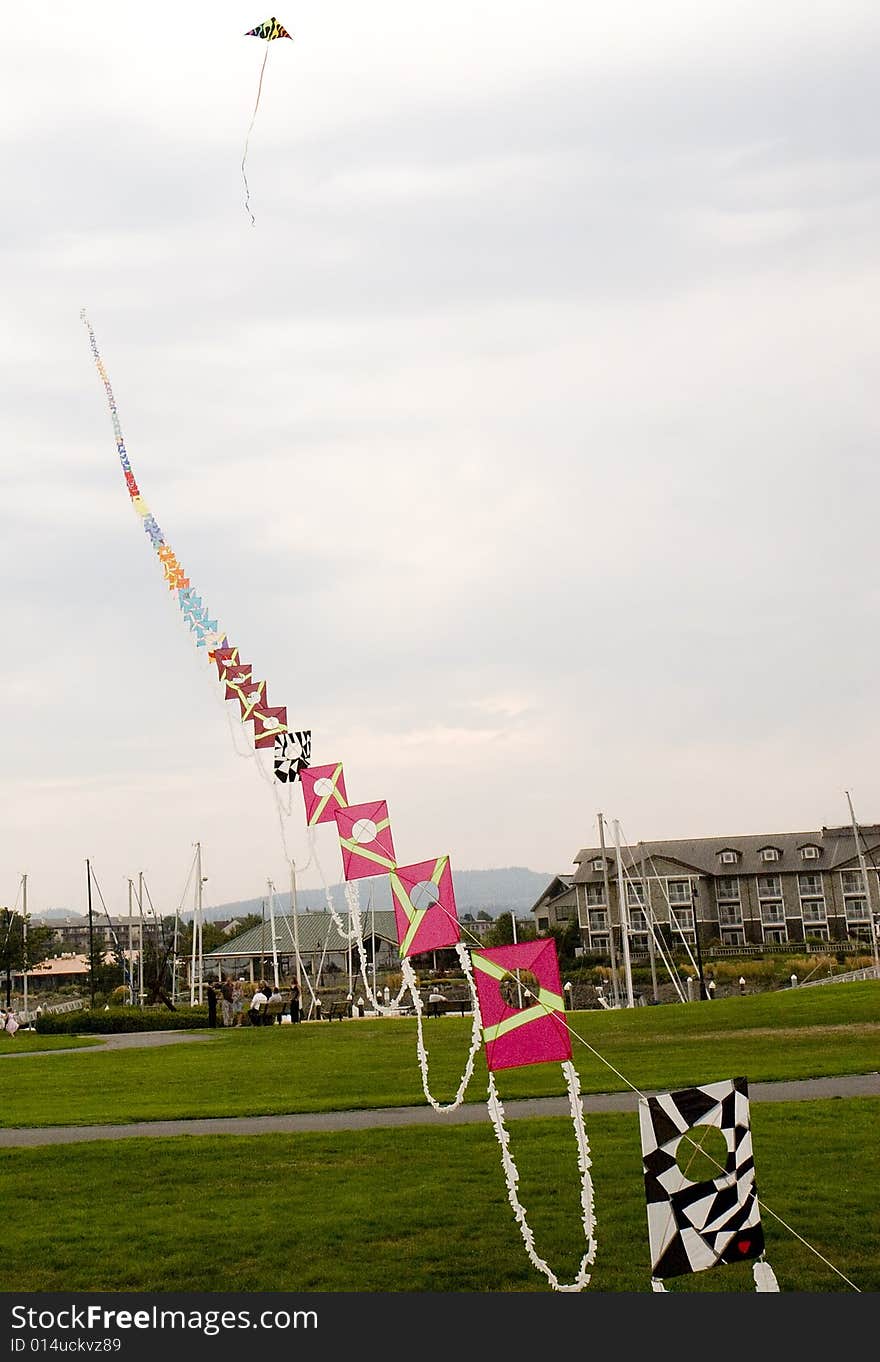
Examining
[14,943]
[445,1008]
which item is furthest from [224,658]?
[14,943]

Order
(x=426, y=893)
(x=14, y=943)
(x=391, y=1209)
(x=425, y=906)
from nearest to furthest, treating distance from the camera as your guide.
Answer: (x=391, y=1209), (x=426, y=893), (x=425, y=906), (x=14, y=943)

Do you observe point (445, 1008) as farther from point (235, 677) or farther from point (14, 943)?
point (14, 943)

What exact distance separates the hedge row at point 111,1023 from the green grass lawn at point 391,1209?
91.0 ft

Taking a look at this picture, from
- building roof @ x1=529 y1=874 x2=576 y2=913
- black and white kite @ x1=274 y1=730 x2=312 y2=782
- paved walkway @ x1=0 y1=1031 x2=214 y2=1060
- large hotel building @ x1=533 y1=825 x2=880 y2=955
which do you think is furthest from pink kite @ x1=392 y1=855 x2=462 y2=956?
building roof @ x1=529 y1=874 x2=576 y2=913

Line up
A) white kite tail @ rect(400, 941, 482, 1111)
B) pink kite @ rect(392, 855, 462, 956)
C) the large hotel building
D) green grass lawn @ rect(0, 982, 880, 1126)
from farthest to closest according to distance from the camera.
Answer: the large hotel building, green grass lawn @ rect(0, 982, 880, 1126), pink kite @ rect(392, 855, 462, 956), white kite tail @ rect(400, 941, 482, 1111)

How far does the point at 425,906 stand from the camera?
16.6 metres

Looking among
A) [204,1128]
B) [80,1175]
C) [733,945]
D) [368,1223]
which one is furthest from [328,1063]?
[733,945]

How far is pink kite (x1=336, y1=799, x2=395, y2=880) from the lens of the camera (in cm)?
1908

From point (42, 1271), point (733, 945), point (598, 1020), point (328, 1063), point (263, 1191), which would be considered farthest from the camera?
point (733, 945)

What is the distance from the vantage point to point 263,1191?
1435cm

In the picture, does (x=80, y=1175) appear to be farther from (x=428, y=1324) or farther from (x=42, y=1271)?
(x=428, y=1324)

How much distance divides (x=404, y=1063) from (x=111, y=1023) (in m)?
21.3

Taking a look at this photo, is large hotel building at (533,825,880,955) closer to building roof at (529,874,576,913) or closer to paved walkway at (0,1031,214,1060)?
building roof at (529,874,576,913)

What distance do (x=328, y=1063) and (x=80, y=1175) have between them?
39.9 feet
